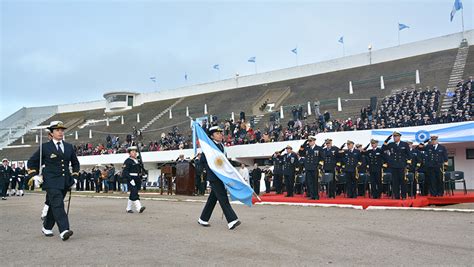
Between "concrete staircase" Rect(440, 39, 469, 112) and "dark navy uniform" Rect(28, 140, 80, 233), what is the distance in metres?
22.0

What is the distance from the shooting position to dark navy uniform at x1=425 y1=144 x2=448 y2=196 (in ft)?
50.9

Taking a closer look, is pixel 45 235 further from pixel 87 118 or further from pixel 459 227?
pixel 87 118

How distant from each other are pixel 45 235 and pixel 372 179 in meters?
10.9

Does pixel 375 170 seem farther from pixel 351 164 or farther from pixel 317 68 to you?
pixel 317 68

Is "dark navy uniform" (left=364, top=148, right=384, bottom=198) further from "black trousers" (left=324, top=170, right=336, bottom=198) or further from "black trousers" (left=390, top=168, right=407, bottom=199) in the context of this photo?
"black trousers" (left=324, top=170, right=336, bottom=198)

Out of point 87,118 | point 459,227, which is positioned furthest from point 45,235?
point 87,118

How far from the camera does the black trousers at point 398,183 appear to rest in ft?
48.7

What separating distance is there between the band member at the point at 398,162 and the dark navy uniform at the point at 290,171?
4316 mm

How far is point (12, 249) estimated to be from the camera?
7254mm

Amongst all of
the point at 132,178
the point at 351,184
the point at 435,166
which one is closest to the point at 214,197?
the point at 132,178

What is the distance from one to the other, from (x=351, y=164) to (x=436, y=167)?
276 cm

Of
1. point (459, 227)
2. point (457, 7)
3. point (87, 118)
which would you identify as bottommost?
Result: point (459, 227)

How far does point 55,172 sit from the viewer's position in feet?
28.6

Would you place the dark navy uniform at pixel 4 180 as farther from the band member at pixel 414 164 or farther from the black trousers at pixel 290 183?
the band member at pixel 414 164
